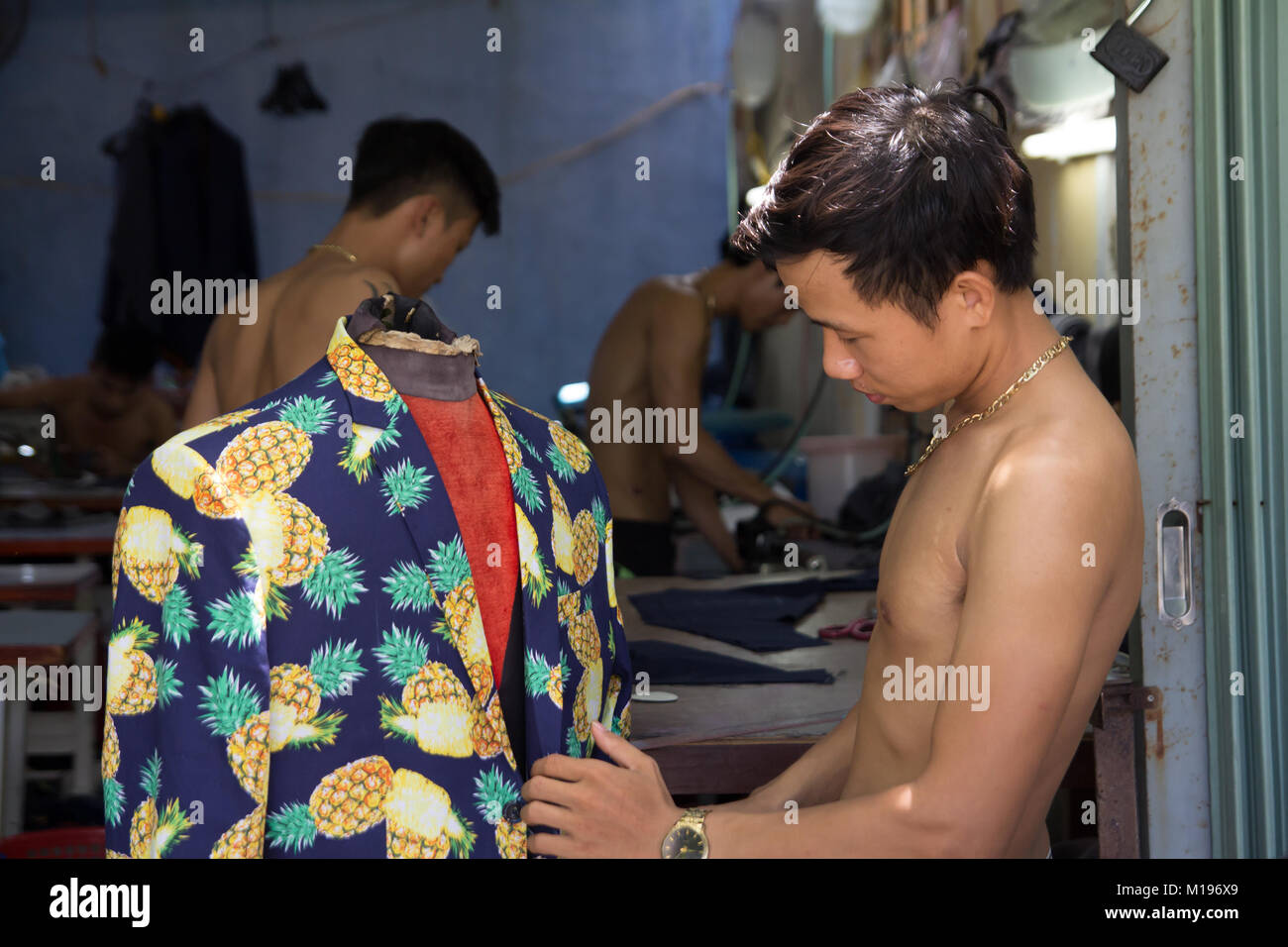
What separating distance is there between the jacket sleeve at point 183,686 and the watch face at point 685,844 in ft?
1.45

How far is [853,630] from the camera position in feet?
8.91

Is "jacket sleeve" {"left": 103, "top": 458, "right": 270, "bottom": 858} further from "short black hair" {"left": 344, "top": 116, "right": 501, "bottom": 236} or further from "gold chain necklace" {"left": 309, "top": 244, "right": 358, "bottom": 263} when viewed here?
"short black hair" {"left": 344, "top": 116, "right": 501, "bottom": 236}

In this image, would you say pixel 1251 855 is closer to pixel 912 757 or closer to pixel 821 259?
pixel 912 757

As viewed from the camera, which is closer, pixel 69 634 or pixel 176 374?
pixel 69 634

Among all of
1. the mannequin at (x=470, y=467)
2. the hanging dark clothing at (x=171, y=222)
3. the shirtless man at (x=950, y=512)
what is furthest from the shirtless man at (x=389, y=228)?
the hanging dark clothing at (x=171, y=222)

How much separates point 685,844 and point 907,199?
74 centimetres

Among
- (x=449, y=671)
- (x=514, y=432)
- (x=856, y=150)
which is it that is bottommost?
(x=449, y=671)

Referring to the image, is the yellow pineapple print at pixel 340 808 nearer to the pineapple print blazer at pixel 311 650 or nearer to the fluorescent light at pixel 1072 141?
the pineapple print blazer at pixel 311 650

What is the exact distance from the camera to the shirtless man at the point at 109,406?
5777 millimetres

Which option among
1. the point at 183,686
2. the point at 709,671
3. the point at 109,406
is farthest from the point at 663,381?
the point at 109,406

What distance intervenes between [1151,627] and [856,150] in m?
1.11
